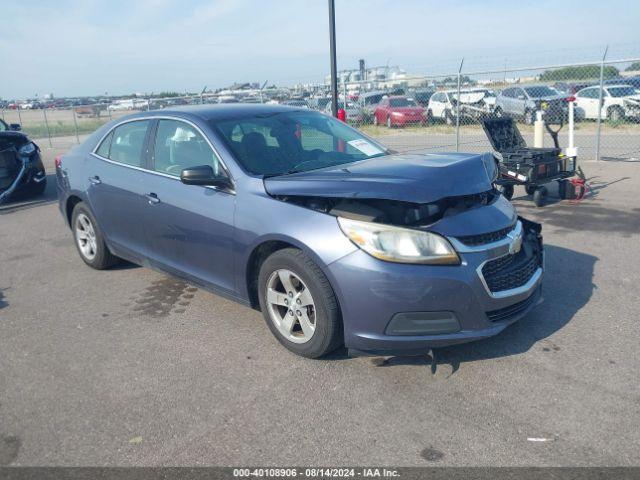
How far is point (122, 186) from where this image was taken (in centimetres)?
518

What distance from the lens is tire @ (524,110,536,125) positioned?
18.0 metres

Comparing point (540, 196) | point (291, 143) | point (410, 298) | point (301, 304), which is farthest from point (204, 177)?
point (540, 196)

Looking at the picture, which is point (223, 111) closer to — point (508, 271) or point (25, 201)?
point (508, 271)

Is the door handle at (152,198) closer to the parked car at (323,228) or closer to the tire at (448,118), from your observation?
the parked car at (323,228)

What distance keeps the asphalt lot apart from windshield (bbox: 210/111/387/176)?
1213mm

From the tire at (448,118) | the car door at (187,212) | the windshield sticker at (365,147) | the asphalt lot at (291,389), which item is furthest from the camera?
the tire at (448,118)

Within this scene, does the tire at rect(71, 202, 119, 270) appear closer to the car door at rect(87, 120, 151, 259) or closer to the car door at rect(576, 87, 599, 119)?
the car door at rect(87, 120, 151, 259)

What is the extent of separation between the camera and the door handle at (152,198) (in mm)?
4738

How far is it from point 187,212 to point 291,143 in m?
0.97

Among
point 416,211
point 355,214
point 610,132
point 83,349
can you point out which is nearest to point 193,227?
point 83,349

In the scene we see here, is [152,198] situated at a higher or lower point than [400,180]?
lower

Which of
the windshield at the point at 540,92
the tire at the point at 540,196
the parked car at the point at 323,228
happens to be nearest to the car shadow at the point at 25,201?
the parked car at the point at 323,228

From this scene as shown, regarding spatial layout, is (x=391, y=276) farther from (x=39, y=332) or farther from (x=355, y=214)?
(x=39, y=332)

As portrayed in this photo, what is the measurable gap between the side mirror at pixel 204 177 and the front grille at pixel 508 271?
1.84 metres
